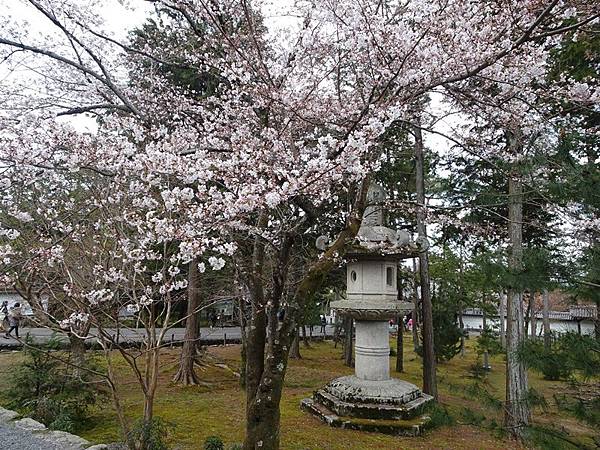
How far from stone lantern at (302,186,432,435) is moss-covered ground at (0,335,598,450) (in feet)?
1.17

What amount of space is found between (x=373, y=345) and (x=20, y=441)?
5.12 meters

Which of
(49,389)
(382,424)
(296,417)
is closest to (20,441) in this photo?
(49,389)

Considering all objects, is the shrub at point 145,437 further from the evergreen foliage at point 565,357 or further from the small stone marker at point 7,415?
the evergreen foliage at point 565,357

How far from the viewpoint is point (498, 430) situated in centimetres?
334

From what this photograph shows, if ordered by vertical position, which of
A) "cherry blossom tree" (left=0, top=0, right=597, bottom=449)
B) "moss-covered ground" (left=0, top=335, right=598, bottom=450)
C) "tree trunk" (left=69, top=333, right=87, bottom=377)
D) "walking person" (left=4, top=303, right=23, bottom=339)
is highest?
"cherry blossom tree" (left=0, top=0, right=597, bottom=449)

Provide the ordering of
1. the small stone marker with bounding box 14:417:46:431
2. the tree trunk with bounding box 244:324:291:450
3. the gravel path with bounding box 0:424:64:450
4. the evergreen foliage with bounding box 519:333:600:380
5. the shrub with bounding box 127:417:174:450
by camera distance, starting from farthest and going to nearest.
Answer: the small stone marker with bounding box 14:417:46:431, the gravel path with bounding box 0:424:64:450, the shrub with bounding box 127:417:174:450, the tree trunk with bounding box 244:324:291:450, the evergreen foliage with bounding box 519:333:600:380

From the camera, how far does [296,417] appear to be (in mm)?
7129

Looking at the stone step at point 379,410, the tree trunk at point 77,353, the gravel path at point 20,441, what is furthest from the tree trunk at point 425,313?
the gravel path at point 20,441

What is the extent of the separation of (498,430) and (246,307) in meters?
6.67

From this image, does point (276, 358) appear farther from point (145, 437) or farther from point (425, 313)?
point (425, 313)

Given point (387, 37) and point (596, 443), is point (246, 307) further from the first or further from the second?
point (596, 443)

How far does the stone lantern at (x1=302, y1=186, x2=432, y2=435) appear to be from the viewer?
670cm

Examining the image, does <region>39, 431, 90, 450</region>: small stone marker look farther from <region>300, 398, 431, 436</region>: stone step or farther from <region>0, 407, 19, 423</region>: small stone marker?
<region>300, 398, 431, 436</region>: stone step

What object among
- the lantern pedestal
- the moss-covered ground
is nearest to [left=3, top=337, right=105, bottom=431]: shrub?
the moss-covered ground
